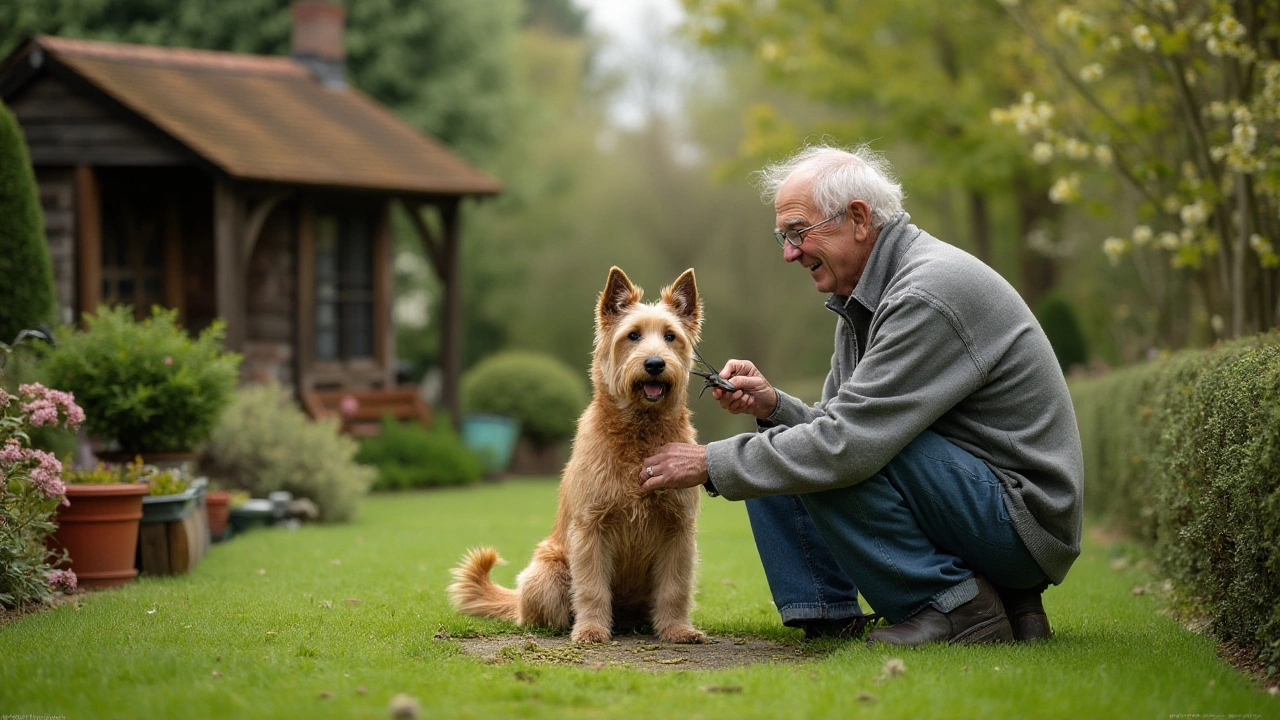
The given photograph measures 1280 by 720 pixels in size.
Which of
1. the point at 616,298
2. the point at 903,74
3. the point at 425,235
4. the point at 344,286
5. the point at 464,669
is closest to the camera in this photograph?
the point at 464,669

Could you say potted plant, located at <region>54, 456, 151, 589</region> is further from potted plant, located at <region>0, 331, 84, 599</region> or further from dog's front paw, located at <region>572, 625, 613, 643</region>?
dog's front paw, located at <region>572, 625, 613, 643</region>

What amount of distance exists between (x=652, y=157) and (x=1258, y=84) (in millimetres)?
21898

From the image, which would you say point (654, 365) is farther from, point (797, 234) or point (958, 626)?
point (958, 626)

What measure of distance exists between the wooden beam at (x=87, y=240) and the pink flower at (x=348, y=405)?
313 cm

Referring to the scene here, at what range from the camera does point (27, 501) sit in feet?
18.2

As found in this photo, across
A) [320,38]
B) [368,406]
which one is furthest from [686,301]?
[320,38]

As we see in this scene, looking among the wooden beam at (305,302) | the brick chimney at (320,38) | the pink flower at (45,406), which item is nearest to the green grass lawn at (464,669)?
the pink flower at (45,406)

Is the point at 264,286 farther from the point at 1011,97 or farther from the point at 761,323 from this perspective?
the point at 761,323

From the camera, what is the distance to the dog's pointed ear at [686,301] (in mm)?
5145

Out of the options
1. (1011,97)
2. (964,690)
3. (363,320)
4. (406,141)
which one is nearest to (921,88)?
(1011,97)

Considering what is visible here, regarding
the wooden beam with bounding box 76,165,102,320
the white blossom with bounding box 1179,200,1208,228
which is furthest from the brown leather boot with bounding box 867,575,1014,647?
the wooden beam with bounding box 76,165,102,320

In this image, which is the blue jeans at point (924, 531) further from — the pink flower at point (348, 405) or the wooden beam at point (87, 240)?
the pink flower at point (348, 405)

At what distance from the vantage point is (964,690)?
12.1 ft

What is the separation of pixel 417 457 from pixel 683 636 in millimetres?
10502
